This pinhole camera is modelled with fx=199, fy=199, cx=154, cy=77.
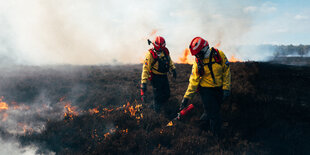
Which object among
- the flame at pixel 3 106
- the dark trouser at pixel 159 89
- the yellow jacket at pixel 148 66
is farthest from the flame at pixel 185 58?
the flame at pixel 3 106

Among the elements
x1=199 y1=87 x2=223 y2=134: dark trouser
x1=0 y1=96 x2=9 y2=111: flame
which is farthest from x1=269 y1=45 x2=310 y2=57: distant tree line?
x1=0 y1=96 x2=9 y2=111: flame

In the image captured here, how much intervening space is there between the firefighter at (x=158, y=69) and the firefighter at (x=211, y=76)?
1.74 meters

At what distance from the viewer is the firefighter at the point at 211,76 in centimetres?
429

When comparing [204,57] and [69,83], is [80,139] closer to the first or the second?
[204,57]

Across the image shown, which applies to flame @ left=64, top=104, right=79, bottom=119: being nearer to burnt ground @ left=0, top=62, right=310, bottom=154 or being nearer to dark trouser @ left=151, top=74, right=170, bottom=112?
burnt ground @ left=0, top=62, right=310, bottom=154

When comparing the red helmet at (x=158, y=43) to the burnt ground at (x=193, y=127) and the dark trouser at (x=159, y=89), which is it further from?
the burnt ground at (x=193, y=127)

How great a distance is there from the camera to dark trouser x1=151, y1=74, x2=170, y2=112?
6297 mm

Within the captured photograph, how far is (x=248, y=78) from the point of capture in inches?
319

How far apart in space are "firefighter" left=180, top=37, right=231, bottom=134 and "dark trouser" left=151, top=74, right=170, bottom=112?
178 centimetres

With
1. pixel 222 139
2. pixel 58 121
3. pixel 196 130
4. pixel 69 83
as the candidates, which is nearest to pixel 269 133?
pixel 222 139

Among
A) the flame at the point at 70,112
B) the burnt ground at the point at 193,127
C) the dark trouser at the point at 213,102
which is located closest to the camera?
the burnt ground at the point at 193,127

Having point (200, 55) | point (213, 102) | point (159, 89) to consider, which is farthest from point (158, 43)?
point (213, 102)

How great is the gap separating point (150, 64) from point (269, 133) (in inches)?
142

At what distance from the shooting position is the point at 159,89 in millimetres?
6367
